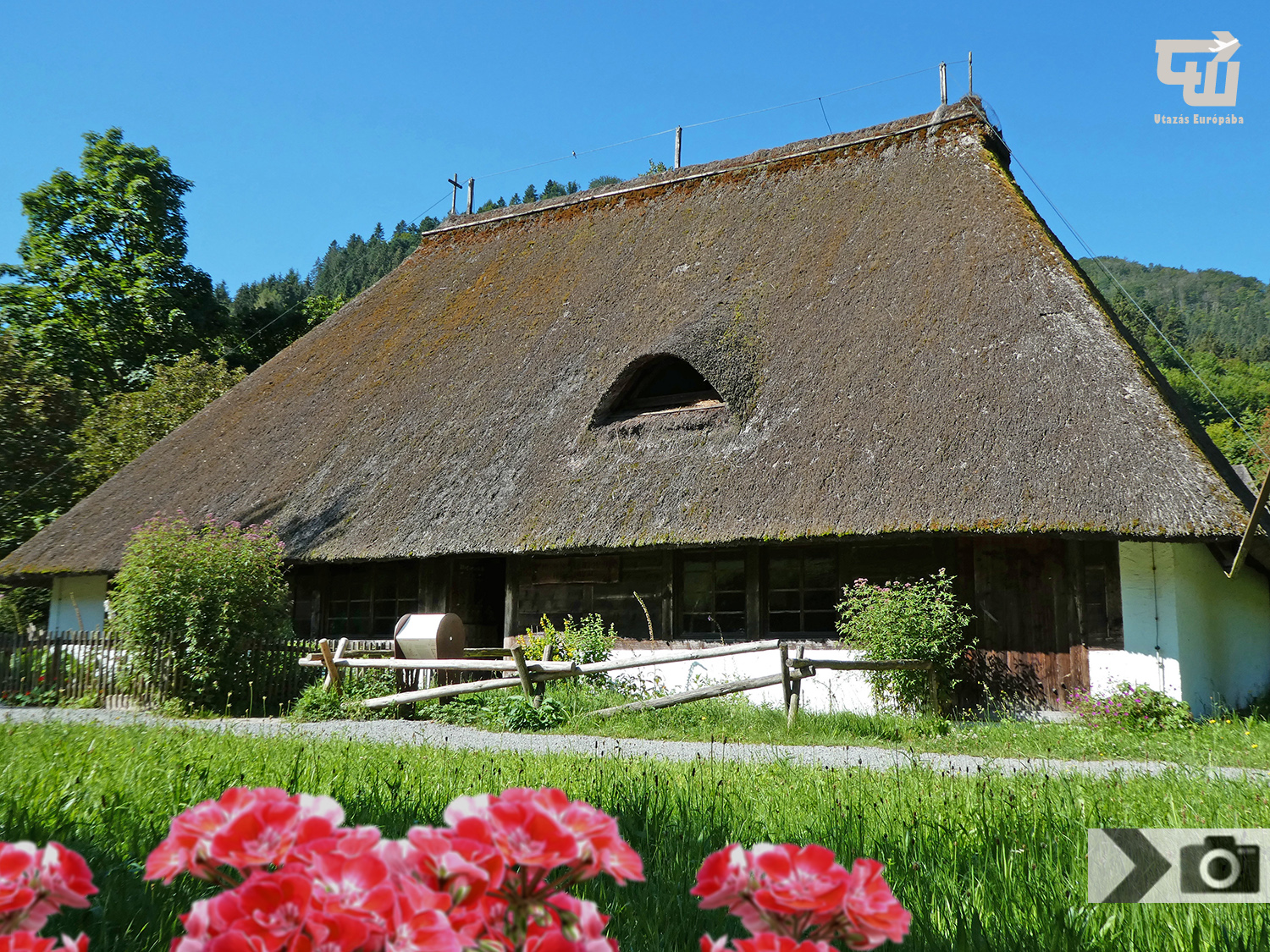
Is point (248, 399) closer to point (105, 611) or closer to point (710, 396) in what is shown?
point (105, 611)

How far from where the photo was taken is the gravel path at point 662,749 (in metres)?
5.71

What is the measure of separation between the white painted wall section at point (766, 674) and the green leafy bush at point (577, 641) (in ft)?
1.20

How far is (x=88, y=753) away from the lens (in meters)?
5.37

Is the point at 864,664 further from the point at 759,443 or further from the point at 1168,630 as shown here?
the point at 1168,630

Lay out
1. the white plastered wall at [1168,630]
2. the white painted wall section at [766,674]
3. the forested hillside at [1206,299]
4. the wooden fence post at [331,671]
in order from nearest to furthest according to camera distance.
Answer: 1. the white plastered wall at [1168,630]
2. the white painted wall section at [766,674]
3. the wooden fence post at [331,671]
4. the forested hillside at [1206,299]

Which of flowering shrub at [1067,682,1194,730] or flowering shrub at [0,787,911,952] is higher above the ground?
flowering shrub at [0,787,911,952]

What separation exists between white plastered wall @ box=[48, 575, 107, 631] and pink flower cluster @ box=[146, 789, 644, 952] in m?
15.7

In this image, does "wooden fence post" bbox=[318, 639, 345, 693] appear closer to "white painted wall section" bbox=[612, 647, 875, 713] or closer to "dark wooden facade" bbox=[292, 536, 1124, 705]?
"dark wooden facade" bbox=[292, 536, 1124, 705]

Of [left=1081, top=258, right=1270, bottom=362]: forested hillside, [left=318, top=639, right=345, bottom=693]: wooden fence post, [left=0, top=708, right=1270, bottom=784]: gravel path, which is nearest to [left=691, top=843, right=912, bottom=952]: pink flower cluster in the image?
[left=0, top=708, right=1270, bottom=784]: gravel path

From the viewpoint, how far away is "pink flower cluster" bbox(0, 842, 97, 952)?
3.37ft

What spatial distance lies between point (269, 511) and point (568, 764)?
9.00m

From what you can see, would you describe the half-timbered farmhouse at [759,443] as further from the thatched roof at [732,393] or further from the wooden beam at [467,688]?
the wooden beam at [467,688]

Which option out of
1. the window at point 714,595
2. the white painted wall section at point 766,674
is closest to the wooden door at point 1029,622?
the white painted wall section at point 766,674

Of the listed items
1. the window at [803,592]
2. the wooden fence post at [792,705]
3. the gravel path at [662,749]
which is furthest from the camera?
the window at [803,592]
